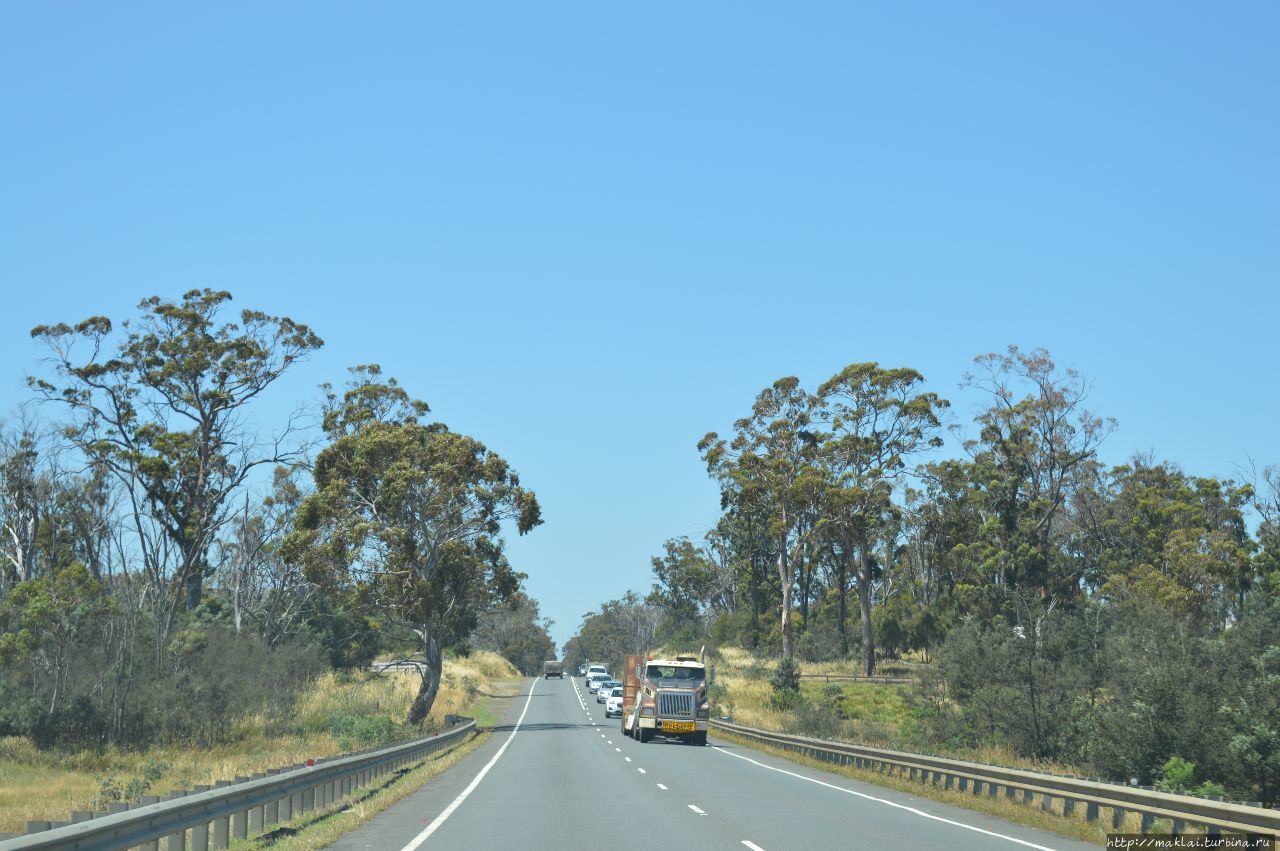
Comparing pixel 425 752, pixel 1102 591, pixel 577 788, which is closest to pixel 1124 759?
pixel 577 788

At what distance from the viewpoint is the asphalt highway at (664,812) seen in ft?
52.0

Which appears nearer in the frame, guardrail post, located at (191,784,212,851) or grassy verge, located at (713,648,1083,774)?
guardrail post, located at (191,784,212,851)

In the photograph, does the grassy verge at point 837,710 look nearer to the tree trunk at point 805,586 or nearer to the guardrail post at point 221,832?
the tree trunk at point 805,586

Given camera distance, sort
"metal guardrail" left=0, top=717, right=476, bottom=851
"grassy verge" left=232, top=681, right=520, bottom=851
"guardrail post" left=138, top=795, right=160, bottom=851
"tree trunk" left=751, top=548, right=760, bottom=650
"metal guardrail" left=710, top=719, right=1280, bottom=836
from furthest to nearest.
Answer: "tree trunk" left=751, top=548, right=760, bottom=650
"grassy verge" left=232, top=681, right=520, bottom=851
"metal guardrail" left=710, top=719, right=1280, bottom=836
"guardrail post" left=138, top=795, right=160, bottom=851
"metal guardrail" left=0, top=717, right=476, bottom=851

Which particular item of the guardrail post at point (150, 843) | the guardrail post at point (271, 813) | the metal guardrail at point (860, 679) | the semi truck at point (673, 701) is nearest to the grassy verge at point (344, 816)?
the guardrail post at point (271, 813)

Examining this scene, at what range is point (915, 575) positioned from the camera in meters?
100

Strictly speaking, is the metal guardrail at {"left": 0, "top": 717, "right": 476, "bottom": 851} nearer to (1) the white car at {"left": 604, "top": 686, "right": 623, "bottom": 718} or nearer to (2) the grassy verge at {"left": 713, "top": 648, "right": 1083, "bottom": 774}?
(2) the grassy verge at {"left": 713, "top": 648, "right": 1083, "bottom": 774}

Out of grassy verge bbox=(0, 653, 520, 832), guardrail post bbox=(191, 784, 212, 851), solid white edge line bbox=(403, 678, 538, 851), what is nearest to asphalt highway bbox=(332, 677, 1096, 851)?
solid white edge line bbox=(403, 678, 538, 851)

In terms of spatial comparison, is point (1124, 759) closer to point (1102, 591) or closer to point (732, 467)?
point (1102, 591)

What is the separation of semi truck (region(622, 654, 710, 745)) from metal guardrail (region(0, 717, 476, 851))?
66.7 feet

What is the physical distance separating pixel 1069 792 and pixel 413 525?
40676 millimetres

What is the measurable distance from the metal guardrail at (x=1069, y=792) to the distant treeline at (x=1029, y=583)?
579 centimetres

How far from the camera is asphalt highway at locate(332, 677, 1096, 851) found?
15.9 m

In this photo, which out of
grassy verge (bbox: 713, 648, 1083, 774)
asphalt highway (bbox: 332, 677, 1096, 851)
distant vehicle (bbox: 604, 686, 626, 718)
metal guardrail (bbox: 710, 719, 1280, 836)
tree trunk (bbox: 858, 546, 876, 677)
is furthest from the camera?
tree trunk (bbox: 858, 546, 876, 677)
